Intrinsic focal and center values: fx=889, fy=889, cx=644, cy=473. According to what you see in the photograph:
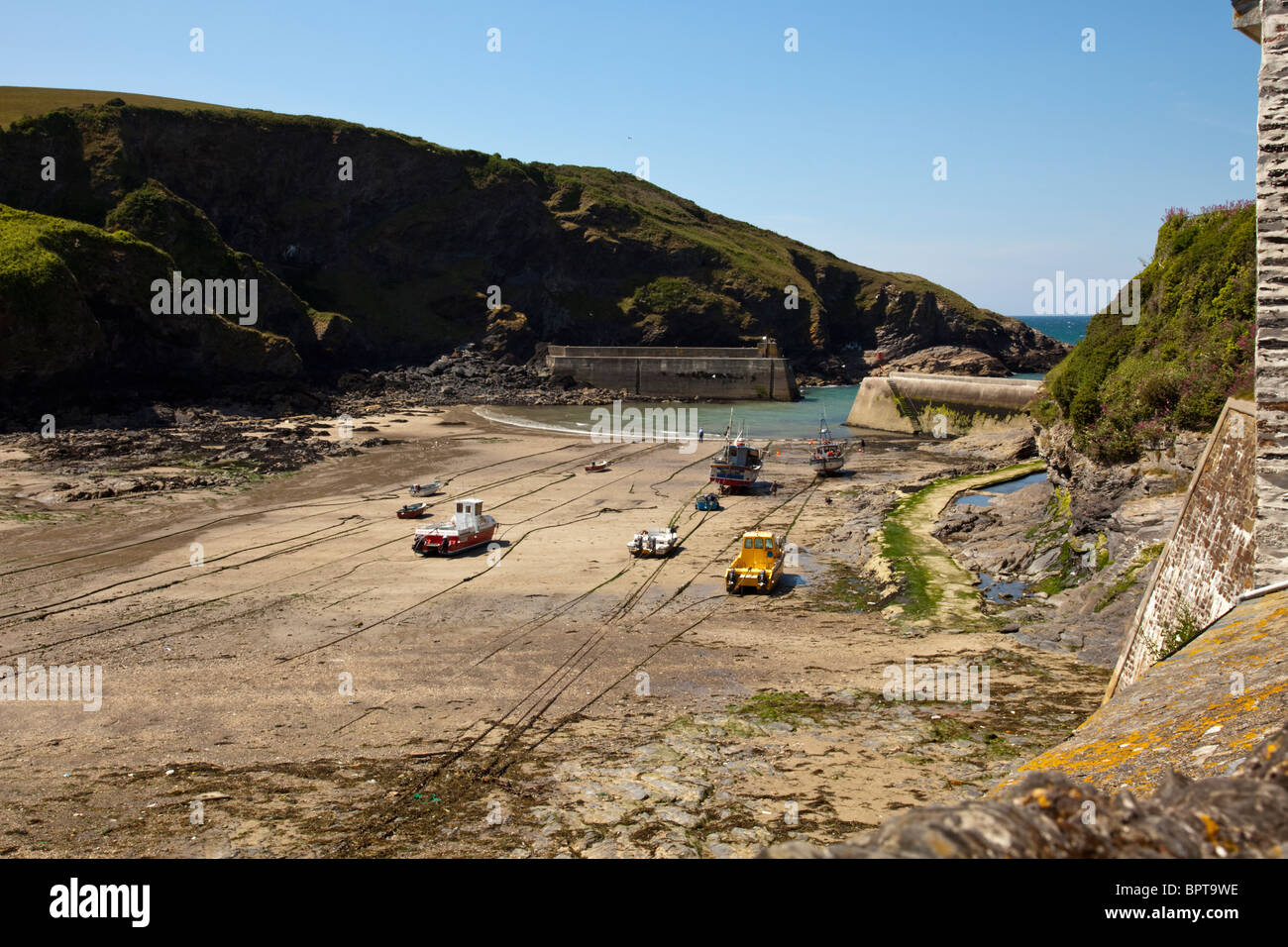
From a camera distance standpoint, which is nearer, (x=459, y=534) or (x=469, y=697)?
(x=469, y=697)

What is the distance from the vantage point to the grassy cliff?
2056 cm

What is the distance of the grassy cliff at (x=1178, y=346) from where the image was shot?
20.6 meters

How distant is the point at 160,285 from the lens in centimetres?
7388

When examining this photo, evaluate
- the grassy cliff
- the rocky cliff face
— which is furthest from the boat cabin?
the rocky cliff face

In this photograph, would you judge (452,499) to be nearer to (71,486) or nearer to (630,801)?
(71,486)

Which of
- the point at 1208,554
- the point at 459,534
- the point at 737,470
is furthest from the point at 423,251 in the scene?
the point at 1208,554

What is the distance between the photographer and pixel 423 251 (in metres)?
123

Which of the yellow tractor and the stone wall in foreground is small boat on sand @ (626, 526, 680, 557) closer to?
the yellow tractor

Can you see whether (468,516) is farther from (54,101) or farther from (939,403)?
(54,101)

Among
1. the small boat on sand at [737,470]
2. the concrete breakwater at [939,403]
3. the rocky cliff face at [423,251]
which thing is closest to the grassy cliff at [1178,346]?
the small boat on sand at [737,470]

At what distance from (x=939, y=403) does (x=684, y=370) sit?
133 ft

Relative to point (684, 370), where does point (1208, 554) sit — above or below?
below

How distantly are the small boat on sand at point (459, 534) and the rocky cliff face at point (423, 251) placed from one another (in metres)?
70.6
